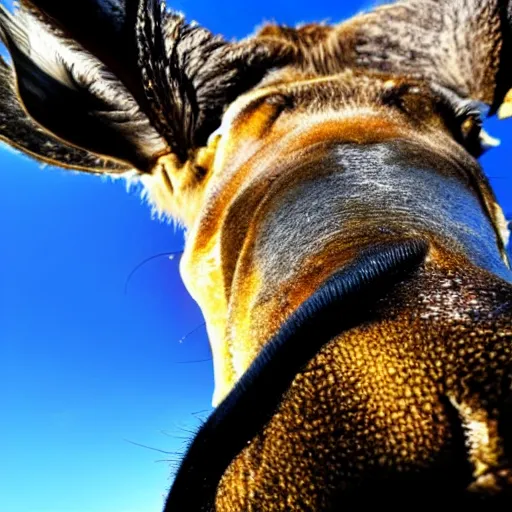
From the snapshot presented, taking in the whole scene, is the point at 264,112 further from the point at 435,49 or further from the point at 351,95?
the point at 435,49

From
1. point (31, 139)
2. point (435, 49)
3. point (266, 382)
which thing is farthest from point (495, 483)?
point (31, 139)

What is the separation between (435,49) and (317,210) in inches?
79.4

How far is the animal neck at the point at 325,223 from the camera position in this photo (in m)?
1.60

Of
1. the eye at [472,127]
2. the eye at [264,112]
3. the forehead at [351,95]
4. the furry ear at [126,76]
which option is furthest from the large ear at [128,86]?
the eye at [472,127]


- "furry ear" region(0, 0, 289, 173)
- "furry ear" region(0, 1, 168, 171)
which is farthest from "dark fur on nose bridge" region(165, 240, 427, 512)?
"furry ear" region(0, 1, 168, 171)

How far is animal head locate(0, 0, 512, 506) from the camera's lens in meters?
1.14

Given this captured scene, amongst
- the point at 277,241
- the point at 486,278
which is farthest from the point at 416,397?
the point at 277,241

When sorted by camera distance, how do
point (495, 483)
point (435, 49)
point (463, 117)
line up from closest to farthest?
point (495, 483)
point (463, 117)
point (435, 49)

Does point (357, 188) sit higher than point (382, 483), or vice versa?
point (357, 188)

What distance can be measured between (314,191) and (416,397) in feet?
3.09

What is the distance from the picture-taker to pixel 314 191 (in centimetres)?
194

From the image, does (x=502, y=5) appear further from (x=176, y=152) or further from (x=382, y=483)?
(x=382, y=483)

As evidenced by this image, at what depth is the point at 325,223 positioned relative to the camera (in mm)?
1767

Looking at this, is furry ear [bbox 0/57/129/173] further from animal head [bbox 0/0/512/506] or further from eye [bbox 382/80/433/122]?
eye [bbox 382/80/433/122]
